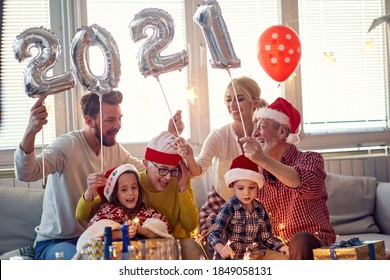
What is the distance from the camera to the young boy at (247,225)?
8.93 ft

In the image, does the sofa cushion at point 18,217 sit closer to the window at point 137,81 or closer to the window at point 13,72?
the window at point 13,72

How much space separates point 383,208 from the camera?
397 cm

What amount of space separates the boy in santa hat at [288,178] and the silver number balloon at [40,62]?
2.25 ft

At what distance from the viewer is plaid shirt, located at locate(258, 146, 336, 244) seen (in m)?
2.77

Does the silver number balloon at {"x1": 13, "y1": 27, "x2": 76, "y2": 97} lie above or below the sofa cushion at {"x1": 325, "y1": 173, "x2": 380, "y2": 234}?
above

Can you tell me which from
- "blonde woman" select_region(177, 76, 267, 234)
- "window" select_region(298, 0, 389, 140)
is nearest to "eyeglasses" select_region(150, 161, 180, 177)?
"blonde woman" select_region(177, 76, 267, 234)

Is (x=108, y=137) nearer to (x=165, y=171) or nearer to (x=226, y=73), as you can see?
(x=165, y=171)

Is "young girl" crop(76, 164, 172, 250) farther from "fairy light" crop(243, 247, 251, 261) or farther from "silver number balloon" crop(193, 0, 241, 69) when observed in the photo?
"silver number balloon" crop(193, 0, 241, 69)

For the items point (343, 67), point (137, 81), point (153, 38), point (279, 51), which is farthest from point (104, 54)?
point (343, 67)

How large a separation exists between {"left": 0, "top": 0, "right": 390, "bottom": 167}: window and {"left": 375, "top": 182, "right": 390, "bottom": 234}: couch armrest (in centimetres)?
53

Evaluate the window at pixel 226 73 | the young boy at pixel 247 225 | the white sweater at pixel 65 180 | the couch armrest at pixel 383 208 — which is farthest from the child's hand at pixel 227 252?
the couch armrest at pixel 383 208

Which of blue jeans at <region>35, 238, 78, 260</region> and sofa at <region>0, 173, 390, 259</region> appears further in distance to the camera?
sofa at <region>0, 173, 390, 259</region>

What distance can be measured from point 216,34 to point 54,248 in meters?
0.99

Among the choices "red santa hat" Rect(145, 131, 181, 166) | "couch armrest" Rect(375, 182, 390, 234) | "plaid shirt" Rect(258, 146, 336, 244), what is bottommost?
"couch armrest" Rect(375, 182, 390, 234)
